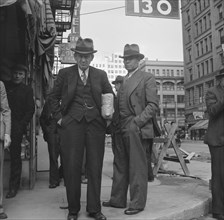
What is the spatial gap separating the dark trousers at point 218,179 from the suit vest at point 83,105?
5.97 ft

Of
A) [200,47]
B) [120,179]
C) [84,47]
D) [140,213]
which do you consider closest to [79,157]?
[120,179]

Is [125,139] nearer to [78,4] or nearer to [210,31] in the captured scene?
[78,4]

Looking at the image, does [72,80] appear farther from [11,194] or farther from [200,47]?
[200,47]

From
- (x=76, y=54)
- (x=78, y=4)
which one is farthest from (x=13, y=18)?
(x=78, y=4)

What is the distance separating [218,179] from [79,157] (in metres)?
2.05

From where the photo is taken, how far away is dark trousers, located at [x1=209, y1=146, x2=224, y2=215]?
4770 mm

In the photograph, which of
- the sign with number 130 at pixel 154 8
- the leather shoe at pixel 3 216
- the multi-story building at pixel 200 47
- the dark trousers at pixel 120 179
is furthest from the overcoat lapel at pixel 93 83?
the multi-story building at pixel 200 47

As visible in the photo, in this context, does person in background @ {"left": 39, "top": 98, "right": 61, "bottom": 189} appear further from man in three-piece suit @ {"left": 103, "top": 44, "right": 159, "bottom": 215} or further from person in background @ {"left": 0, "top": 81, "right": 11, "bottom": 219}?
person in background @ {"left": 0, "top": 81, "right": 11, "bottom": 219}

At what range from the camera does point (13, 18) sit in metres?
5.98

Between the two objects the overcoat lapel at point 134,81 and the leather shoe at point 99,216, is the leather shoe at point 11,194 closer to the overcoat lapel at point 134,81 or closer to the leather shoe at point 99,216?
the leather shoe at point 99,216

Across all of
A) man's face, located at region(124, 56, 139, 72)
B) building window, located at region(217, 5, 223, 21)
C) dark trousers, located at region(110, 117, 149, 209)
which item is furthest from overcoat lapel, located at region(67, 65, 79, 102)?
building window, located at region(217, 5, 223, 21)

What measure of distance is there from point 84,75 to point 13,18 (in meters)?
2.35

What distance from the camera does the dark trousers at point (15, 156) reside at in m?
5.63

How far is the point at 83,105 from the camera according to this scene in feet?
14.3
